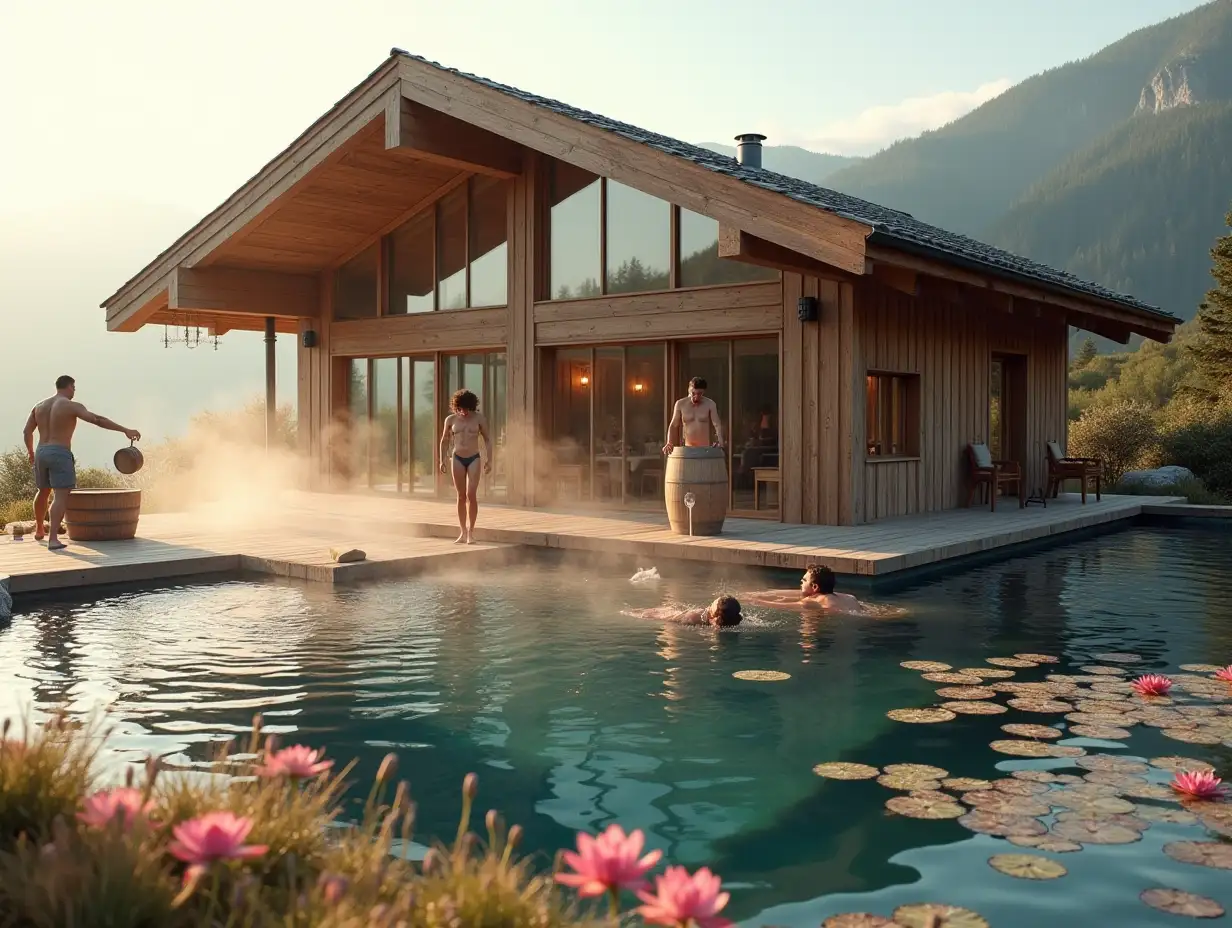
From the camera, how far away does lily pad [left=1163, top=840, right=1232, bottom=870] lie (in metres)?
3.24

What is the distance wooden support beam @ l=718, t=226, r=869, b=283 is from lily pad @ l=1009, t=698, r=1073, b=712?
5.66 metres

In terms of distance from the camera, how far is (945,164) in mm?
105500

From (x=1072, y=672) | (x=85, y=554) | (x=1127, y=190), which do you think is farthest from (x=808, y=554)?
(x=1127, y=190)

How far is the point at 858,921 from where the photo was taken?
9.60ft

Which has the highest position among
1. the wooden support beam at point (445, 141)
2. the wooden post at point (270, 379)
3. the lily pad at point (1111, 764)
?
the wooden support beam at point (445, 141)

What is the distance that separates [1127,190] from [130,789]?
317 ft

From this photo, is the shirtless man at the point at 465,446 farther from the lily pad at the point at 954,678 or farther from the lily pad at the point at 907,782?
the lily pad at the point at 907,782

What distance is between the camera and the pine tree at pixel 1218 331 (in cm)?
2766

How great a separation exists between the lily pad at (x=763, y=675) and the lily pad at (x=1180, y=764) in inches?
75.6

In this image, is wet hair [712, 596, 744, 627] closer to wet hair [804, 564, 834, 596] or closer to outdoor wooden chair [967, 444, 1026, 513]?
wet hair [804, 564, 834, 596]

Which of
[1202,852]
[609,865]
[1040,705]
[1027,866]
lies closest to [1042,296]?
[1040,705]

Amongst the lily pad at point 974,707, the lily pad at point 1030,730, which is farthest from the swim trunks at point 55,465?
the lily pad at point 1030,730

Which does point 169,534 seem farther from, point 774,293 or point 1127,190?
point 1127,190

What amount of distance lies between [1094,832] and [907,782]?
70 cm
